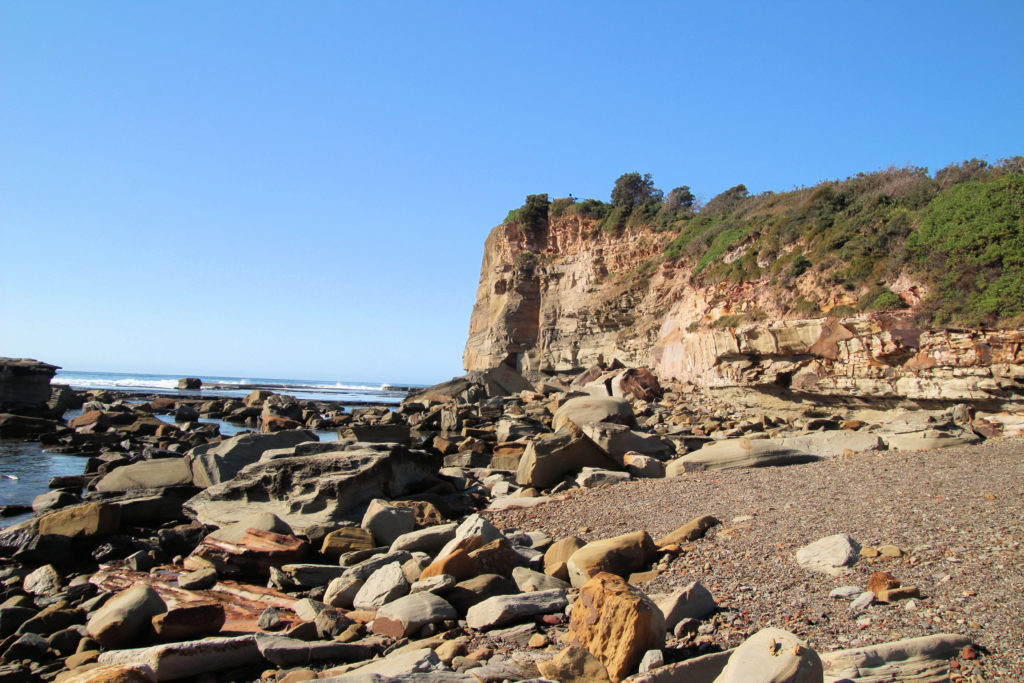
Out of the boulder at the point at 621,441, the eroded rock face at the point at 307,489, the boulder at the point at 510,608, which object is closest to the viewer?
the boulder at the point at 510,608

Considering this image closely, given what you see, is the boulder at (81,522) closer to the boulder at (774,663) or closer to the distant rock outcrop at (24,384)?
the boulder at (774,663)

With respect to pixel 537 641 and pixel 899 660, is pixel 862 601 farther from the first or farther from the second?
pixel 537 641

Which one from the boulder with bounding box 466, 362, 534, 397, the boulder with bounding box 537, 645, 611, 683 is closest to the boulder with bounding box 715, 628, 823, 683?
the boulder with bounding box 537, 645, 611, 683

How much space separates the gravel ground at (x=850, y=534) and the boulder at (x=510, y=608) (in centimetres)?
86

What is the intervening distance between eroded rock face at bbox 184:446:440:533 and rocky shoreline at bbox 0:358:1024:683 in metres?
0.04

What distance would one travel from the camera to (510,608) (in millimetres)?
4488

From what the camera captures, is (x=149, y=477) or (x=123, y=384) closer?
(x=149, y=477)

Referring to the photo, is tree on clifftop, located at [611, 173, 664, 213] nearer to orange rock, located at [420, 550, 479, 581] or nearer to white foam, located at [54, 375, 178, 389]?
orange rock, located at [420, 550, 479, 581]

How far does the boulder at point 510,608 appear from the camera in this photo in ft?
14.6

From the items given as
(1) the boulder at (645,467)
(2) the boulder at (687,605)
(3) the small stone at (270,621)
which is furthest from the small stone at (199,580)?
(1) the boulder at (645,467)

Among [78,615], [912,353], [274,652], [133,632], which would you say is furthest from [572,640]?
[912,353]

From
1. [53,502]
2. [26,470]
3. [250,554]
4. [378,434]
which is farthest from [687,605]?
[26,470]

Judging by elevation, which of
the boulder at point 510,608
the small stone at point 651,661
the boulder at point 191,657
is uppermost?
the small stone at point 651,661

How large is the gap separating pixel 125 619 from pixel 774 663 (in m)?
4.78
